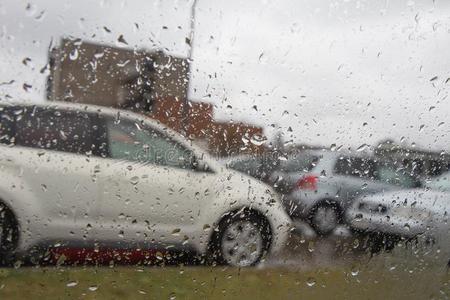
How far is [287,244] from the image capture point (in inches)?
105

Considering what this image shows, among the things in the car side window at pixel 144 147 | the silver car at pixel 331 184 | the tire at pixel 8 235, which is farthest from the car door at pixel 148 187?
the silver car at pixel 331 184

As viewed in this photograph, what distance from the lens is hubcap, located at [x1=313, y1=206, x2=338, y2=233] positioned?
2.80 meters

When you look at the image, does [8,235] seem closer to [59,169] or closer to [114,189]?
[59,169]

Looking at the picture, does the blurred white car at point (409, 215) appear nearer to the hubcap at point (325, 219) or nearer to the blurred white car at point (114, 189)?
the hubcap at point (325, 219)

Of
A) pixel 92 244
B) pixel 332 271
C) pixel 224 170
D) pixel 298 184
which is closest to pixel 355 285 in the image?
pixel 332 271

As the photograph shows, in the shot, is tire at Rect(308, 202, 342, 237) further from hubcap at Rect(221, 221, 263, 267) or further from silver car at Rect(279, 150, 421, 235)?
hubcap at Rect(221, 221, 263, 267)

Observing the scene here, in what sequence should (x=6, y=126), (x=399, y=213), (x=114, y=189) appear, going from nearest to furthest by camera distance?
(x=6, y=126) → (x=114, y=189) → (x=399, y=213)

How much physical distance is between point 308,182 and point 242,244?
520 millimetres

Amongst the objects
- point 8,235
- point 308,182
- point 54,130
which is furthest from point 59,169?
point 308,182

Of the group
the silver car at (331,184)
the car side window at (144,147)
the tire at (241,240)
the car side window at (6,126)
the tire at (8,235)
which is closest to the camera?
the car side window at (6,126)

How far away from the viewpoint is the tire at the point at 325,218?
2.80 meters

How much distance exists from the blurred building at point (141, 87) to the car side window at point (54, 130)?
0.07 m

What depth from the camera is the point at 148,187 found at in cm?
228

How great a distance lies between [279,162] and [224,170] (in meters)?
0.30
